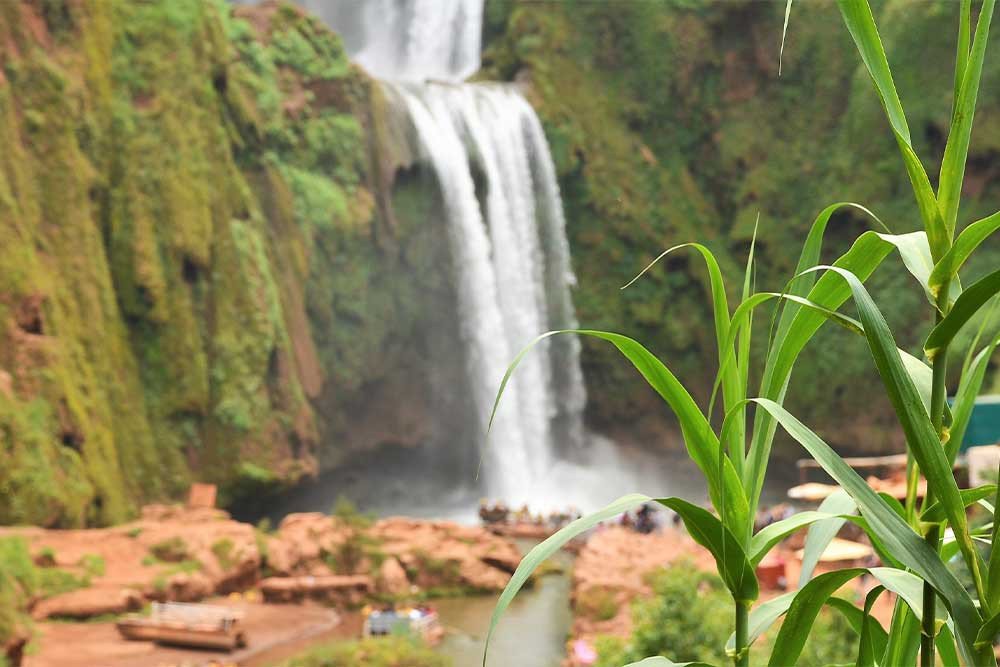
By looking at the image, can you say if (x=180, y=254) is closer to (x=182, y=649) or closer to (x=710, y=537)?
(x=182, y=649)

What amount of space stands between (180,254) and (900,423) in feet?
59.0

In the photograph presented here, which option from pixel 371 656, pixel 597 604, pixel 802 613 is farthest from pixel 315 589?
pixel 802 613

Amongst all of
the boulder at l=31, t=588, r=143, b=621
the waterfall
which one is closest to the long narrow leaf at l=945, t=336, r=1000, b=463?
the boulder at l=31, t=588, r=143, b=621

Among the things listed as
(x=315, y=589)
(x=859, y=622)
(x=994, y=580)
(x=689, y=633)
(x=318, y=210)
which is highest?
(x=994, y=580)

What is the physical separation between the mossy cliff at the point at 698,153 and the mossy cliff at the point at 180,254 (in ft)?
23.5

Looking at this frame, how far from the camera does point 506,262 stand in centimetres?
2498

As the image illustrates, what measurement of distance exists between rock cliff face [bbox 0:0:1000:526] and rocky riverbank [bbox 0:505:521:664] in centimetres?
104

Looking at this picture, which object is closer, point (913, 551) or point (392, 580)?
point (913, 551)

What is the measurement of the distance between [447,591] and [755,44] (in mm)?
19687

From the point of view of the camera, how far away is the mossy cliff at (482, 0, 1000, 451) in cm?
2730

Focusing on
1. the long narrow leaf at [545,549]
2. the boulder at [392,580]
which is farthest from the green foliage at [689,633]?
the long narrow leaf at [545,549]

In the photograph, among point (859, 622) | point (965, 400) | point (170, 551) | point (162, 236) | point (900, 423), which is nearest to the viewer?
point (900, 423)

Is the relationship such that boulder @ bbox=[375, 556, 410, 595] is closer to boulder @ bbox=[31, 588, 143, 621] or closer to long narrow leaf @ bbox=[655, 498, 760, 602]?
boulder @ bbox=[31, 588, 143, 621]

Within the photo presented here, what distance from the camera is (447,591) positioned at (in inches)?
623
